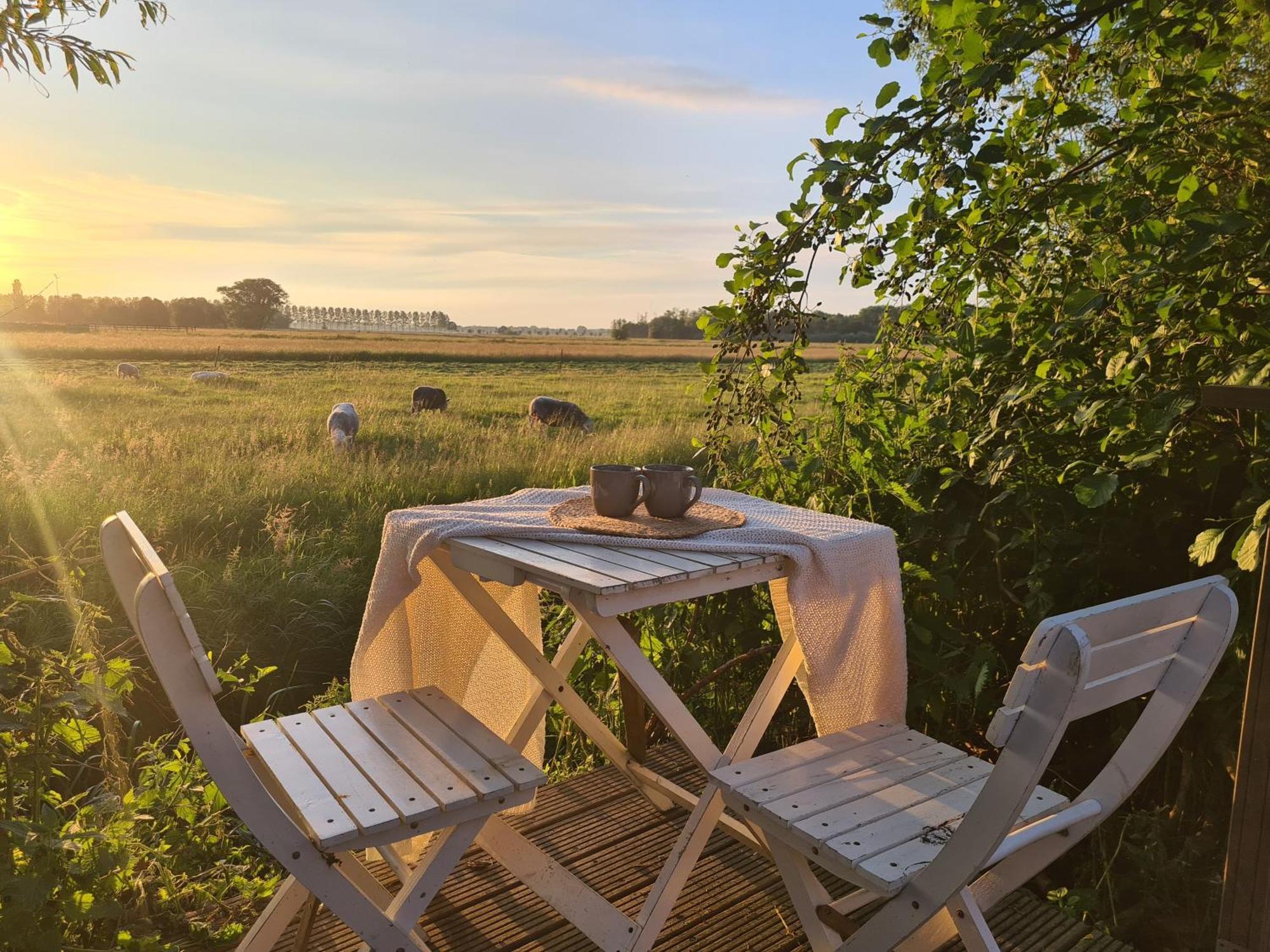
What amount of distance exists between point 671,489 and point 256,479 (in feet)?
17.9

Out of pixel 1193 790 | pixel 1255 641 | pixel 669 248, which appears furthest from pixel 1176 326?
pixel 669 248

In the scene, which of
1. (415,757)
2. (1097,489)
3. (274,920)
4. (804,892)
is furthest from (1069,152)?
(274,920)

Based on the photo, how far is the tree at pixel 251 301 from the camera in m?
49.1

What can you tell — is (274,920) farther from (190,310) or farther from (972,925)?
(190,310)

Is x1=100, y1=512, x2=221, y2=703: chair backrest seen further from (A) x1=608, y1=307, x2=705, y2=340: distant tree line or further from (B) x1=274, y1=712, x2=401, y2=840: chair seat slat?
(A) x1=608, y1=307, x2=705, y2=340: distant tree line

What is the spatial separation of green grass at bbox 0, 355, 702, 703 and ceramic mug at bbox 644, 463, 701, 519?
1.33 meters

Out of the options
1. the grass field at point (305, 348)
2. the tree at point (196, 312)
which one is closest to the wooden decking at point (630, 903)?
the grass field at point (305, 348)

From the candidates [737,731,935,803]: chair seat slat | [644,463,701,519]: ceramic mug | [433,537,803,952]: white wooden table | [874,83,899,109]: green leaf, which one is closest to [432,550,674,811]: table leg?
[433,537,803,952]: white wooden table

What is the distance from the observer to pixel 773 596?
2.26m

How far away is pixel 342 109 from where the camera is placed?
894 cm

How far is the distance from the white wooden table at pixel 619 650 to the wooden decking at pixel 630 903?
0.14 m

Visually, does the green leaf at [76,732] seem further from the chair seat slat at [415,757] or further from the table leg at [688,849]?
the table leg at [688,849]

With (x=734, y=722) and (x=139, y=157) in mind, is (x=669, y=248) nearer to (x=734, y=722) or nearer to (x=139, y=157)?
(x=734, y=722)

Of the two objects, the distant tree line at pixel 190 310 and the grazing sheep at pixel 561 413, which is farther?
the distant tree line at pixel 190 310
